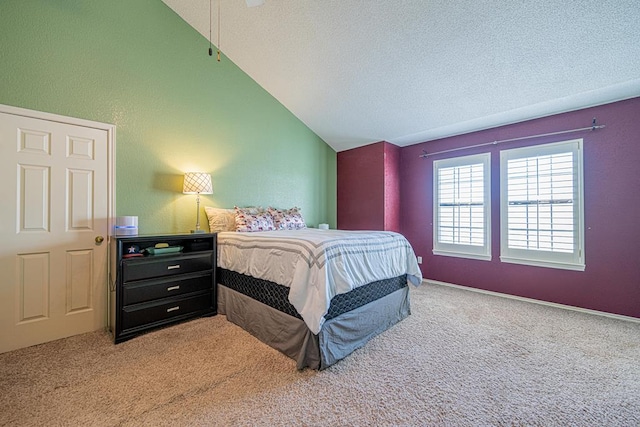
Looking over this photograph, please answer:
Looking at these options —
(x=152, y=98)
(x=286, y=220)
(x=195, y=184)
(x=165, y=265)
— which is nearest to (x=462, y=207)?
(x=286, y=220)

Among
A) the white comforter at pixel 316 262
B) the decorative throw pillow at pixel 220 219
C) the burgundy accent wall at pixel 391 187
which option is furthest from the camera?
the burgundy accent wall at pixel 391 187

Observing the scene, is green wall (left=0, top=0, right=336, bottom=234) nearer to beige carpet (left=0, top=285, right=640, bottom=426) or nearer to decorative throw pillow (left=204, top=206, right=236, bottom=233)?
decorative throw pillow (left=204, top=206, right=236, bottom=233)

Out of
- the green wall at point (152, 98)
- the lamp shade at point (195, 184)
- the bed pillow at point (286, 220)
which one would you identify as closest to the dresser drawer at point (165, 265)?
the green wall at point (152, 98)

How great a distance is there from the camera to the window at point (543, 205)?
307 cm

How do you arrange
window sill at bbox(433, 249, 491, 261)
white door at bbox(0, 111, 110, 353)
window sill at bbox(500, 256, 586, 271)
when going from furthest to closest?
window sill at bbox(433, 249, 491, 261) → window sill at bbox(500, 256, 586, 271) → white door at bbox(0, 111, 110, 353)

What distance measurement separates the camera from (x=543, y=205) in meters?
3.25

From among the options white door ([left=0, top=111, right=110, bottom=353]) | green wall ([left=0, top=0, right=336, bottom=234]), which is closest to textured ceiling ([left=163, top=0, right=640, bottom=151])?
green wall ([left=0, top=0, right=336, bottom=234])

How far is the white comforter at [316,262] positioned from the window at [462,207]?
158cm

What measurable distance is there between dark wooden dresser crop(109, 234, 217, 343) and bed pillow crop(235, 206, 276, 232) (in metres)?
0.39

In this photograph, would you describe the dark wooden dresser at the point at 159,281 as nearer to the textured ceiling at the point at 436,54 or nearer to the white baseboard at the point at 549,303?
the textured ceiling at the point at 436,54

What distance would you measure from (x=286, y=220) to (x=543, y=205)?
3.32 metres

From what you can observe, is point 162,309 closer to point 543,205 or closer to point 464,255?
point 464,255

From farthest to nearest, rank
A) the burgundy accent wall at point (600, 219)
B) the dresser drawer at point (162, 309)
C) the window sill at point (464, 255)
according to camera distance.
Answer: the window sill at point (464, 255), the burgundy accent wall at point (600, 219), the dresser drawer at point (162, 309)

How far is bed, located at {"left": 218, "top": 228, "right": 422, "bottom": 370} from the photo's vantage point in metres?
1.88
